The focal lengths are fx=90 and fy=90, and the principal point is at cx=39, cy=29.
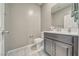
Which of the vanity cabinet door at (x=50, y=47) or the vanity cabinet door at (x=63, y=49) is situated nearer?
the vanity cabinet door at (x=63, y=49)

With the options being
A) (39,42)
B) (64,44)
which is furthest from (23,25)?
(64,44)

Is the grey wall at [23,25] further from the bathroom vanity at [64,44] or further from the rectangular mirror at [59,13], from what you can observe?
the bathroom vanity at [64,44]

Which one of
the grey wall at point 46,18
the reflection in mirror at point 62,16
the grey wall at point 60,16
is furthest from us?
the grey wall at point 46,18

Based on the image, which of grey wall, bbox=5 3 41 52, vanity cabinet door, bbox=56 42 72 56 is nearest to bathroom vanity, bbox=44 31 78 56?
vanity cabinet door, bbox=56 42 72 56

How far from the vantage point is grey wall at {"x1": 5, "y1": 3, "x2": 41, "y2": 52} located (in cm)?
237

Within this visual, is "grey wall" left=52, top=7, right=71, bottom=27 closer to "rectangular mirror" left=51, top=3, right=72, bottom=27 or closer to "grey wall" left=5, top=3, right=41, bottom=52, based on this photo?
"rectangular mirror" left=51, top=3, right=72, bottom=27

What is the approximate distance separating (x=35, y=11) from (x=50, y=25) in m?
0.57

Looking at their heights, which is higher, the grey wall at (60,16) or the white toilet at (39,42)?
the grey wall at (60,16)

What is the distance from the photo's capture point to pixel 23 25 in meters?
2.49

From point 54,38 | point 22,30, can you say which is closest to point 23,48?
point 22,30

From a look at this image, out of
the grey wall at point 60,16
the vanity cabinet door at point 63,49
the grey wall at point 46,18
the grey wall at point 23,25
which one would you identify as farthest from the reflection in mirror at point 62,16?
the vanity cabinet door at point 63,49

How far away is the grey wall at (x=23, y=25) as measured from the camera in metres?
2.37

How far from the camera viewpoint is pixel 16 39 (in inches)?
95.1

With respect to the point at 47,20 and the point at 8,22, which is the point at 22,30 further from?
the point at 47,20
